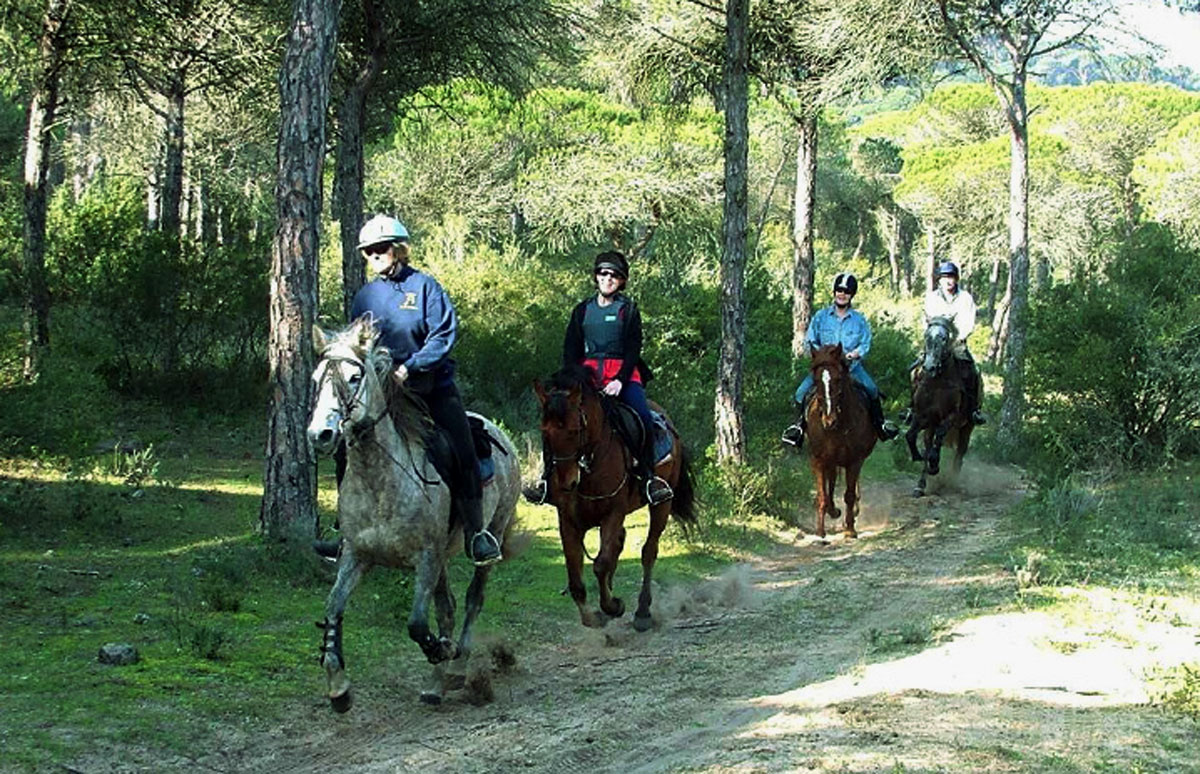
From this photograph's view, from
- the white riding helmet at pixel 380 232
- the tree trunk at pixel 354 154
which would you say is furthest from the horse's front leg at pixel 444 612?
the tree trunk at pixel 354 154

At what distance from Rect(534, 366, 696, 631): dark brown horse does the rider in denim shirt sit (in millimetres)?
5534

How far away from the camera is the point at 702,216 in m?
38.9

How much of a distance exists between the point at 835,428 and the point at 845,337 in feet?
4.24

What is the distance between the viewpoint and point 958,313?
19.5 metres

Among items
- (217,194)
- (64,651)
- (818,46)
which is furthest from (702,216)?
(64,651)

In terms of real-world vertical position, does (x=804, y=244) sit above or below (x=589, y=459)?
above

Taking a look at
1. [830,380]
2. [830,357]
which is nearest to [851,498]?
[830,380]

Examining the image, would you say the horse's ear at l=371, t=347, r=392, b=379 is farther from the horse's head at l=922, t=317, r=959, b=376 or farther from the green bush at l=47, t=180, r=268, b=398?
the green bush at l=47, t=180, r=268, b=398

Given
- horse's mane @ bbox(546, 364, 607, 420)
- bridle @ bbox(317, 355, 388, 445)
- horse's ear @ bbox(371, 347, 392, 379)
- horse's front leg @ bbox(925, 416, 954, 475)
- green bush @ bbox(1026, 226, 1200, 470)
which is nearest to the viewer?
bridle @ bbox(317, 355, 388, 445)

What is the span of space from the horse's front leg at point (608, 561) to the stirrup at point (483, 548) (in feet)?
7.38

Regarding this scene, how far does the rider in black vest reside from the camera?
11.2 m

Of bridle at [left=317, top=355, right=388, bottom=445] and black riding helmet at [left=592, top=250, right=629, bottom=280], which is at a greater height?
black riding helmet at [left=592, top=250, right=629, bottom=280]

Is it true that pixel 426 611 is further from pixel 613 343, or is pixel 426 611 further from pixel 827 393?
pixel 827 393

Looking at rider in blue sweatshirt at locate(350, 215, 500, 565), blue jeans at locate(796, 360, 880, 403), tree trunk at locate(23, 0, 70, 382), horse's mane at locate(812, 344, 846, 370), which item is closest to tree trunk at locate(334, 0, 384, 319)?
tree trunk at locate(23, 0, 70, 382)
